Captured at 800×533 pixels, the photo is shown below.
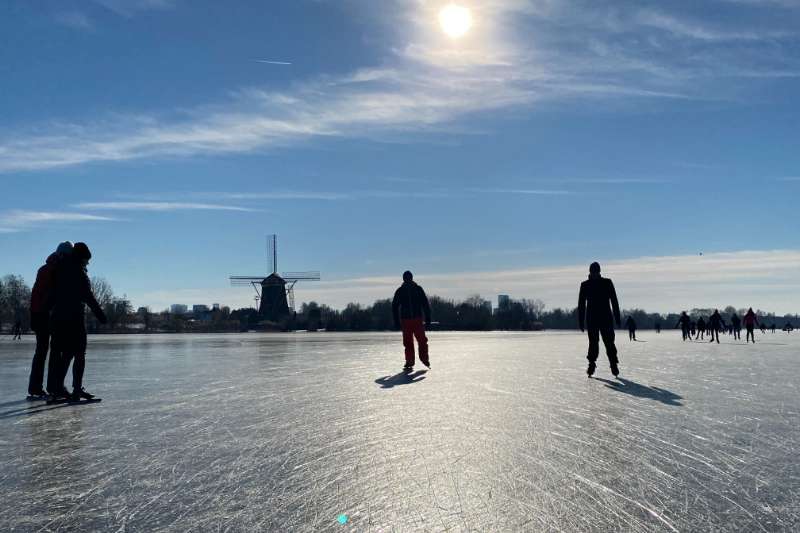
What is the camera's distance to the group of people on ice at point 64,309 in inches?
320

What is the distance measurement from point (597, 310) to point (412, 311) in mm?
3715

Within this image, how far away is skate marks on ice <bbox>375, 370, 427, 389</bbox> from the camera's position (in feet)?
32.5

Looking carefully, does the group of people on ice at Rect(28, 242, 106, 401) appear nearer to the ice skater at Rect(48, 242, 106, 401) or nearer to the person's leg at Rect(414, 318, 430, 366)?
the ice skater at Rect(48, 242, 106, 401)

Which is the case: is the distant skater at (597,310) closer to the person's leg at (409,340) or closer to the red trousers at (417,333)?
the red trousers at (417,333)

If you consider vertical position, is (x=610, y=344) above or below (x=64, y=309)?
below

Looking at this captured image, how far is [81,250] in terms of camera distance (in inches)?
331

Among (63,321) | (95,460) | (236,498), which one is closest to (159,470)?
(95,460)

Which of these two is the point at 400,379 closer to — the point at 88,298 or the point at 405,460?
the point at 88,298

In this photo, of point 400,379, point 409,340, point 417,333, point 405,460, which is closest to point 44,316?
point 400,379

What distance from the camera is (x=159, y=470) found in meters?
4.57

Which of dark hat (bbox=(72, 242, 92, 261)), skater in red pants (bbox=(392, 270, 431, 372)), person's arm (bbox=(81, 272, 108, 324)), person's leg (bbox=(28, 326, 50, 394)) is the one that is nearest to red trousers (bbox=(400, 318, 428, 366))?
skater in red pants (bbox=(392, 270, 431, 372))

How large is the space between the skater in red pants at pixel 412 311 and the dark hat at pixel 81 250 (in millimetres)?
6205

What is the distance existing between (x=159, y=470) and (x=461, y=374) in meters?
7.69

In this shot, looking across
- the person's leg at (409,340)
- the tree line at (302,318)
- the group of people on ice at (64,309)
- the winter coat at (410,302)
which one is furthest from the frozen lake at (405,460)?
the tree line at (302,318)
